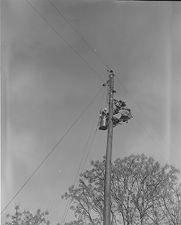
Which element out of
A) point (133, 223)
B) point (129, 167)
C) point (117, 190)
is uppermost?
point (129, 167)

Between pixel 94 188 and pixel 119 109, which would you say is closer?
pixel 119 109

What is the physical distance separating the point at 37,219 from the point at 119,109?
32.1 meters

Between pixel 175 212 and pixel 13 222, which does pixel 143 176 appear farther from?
pixel 13 222

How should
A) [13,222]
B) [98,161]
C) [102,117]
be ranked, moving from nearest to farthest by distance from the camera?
[102,117], [98,161], [13,222]

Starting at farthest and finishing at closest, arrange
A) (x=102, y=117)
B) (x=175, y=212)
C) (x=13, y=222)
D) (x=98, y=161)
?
(x=13, y=222) < (x=98, y=161) < (x=175, y=212) < (x=102, y=117)

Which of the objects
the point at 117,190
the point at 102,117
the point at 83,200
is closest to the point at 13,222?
the point at 83,200

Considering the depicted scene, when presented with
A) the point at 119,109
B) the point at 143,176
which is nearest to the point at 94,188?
the point at 143,176

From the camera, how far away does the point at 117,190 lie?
28.1m

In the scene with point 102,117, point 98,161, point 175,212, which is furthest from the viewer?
point 98,161

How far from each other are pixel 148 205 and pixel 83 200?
15.5ft

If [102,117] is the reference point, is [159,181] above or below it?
above

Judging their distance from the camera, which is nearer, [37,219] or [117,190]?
[117,190]

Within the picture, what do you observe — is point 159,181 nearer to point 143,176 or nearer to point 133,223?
point 143,176

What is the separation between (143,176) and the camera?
28562mm
